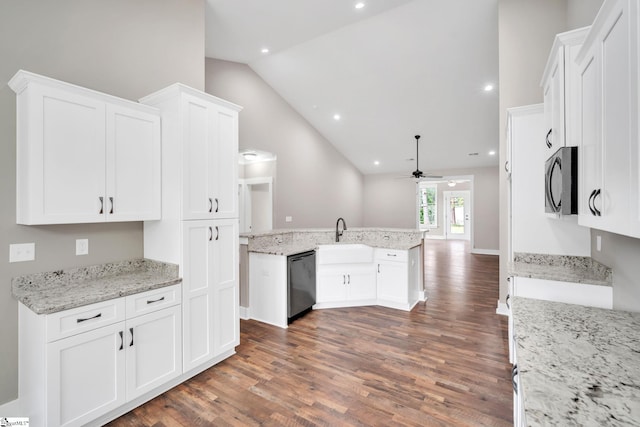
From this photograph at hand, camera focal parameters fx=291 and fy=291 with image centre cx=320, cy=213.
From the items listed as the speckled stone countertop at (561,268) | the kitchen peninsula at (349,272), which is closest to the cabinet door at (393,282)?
the kitchen peninsula at (349,272)

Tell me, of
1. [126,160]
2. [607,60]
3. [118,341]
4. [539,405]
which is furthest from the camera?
[126,160]

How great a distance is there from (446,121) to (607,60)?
18.6ft

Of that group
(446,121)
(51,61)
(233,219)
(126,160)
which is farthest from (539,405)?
(446,121)

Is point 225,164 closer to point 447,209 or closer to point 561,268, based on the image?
point 561,268

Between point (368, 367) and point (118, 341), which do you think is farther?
point (368, 367)

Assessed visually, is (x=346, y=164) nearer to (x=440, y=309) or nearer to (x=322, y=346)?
(x=440, y=309)

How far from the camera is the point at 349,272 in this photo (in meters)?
4.02

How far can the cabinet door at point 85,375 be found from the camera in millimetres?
1639

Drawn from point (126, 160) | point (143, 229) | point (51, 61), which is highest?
point (51, 61)

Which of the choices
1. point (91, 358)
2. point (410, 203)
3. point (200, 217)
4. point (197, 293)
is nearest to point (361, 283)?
point (197, 293)

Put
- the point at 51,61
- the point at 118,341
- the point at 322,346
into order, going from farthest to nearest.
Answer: the point at 322,346
the point at 51,61
the point at 118,341

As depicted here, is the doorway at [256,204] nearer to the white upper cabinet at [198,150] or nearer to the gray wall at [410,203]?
the white upper cabinet at [198,150]

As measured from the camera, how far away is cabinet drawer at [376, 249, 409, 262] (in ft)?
12.6

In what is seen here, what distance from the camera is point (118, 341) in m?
1.90
